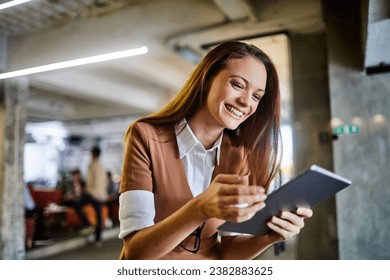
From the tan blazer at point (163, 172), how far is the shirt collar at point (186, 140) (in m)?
0.02

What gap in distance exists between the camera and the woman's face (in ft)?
6.32

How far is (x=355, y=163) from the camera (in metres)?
2.72

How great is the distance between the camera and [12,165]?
4.23 meters

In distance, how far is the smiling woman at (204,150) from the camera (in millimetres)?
1765

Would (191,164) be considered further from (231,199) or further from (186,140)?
(231,199)

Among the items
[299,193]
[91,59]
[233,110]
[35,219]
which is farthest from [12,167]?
[299,193]

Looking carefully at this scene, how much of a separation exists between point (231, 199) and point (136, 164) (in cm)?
62

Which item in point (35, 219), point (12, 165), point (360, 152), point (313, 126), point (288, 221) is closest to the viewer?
point (288, 221)

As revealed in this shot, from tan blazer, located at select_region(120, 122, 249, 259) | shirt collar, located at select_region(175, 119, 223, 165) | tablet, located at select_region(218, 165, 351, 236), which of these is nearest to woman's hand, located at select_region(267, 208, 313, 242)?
tablet, located at select_region(218, 165, 351, 236)

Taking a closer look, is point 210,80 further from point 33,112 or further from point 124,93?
point 33,112

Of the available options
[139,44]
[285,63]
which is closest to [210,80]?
[285,63]

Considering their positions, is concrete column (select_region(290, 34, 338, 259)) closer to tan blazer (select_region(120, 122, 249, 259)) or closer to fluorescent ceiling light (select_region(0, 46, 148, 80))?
tan blazer (select_region(120, 122, 249, 259))

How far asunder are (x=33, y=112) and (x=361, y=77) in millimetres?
7241

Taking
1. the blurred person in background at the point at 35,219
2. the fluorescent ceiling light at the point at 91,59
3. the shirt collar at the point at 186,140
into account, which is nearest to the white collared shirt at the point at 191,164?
the shirt collar at the point at 186,140
